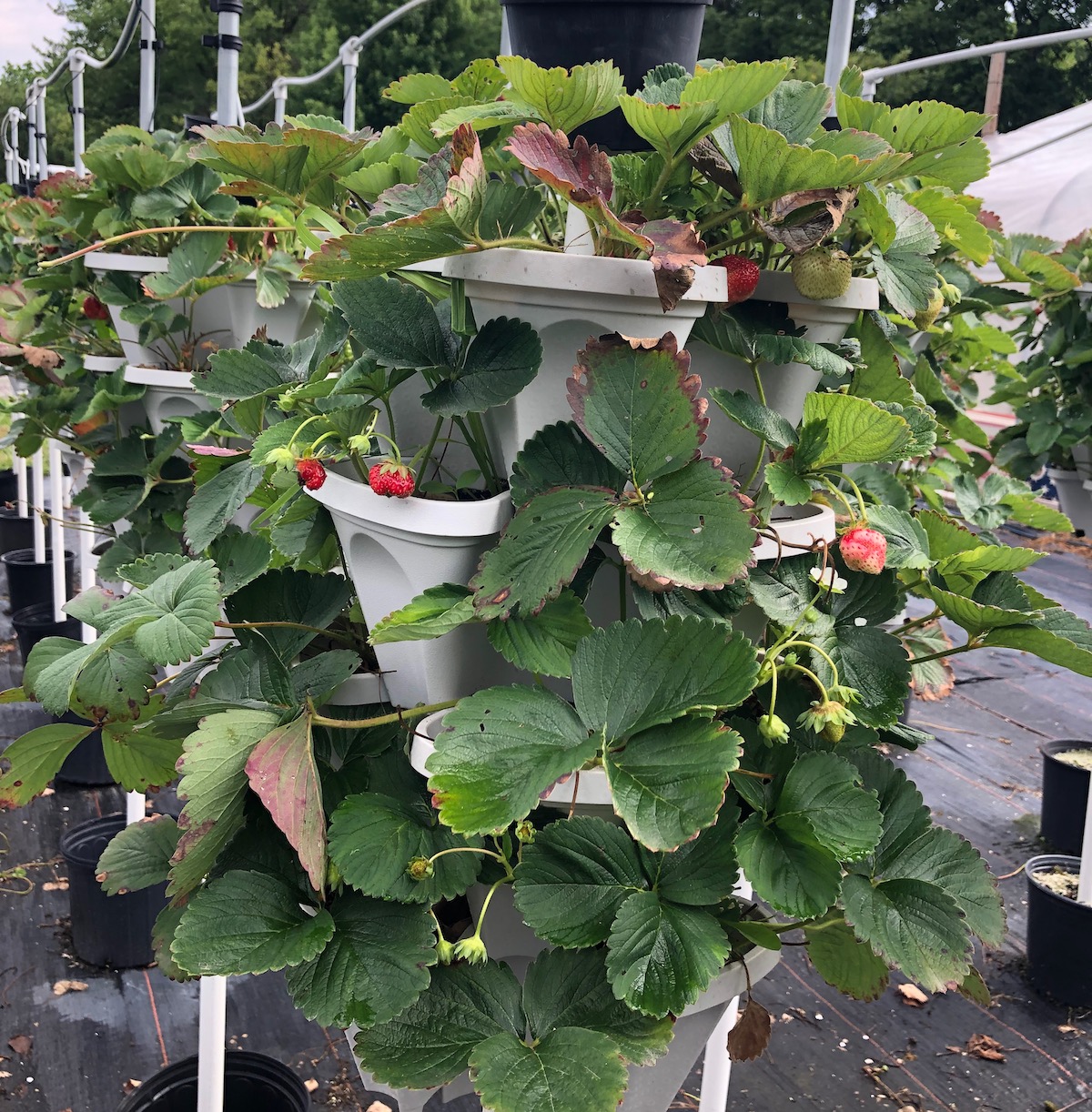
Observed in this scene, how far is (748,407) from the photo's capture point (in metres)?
0.60

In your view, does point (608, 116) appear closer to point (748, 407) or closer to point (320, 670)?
point (748, 407)

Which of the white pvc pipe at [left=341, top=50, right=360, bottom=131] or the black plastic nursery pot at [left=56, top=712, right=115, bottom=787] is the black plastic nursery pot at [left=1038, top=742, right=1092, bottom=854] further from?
the white pvc pipe at [left=341, top=50, right=360, bottom=131]

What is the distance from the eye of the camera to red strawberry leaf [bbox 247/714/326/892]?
0.54m

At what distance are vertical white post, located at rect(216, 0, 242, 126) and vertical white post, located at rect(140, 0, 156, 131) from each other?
5.19ft

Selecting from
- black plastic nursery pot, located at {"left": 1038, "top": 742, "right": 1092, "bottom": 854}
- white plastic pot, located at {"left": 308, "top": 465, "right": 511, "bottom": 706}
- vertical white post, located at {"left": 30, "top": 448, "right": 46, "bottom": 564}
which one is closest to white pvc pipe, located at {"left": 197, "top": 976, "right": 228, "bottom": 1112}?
white plastic pot, located at {"left": 308, "top": 465, "right": 511, "bottom": 706}

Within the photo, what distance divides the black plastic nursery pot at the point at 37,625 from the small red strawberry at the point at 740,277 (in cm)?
275

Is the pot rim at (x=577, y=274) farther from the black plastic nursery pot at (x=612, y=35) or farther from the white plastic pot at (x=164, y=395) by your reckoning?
the white plastic pot at (x=164, y=395)

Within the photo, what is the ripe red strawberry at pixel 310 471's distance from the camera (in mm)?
619

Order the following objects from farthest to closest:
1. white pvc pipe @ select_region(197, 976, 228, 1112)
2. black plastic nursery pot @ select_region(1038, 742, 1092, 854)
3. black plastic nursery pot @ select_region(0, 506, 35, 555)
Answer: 1. black plastic nursery pot @ select_region(0, 506, 35, 555)
2. black plastic nursery pot @ select_region(1038, 742, 1092, 854)
3. white pvc pipe @ select_region(197, 976, 228, 1112)

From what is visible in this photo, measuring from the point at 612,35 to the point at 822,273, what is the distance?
0.65 ft

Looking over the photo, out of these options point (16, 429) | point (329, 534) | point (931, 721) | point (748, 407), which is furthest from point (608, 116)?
point (931, 721)

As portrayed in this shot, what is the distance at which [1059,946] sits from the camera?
2.00m

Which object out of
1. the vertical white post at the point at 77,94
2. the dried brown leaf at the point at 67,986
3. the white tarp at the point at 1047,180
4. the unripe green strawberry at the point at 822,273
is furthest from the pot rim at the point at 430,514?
the white tarp at the point at 1047,180

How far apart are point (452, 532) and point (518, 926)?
26 centimetres
